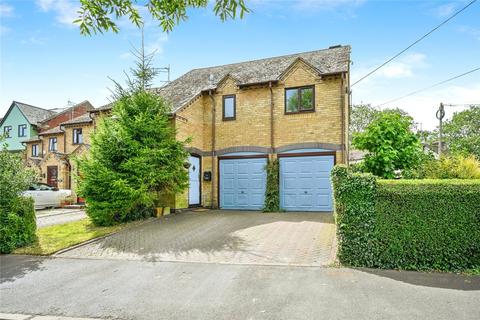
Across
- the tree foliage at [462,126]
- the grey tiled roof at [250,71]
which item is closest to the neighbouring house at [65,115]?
the grey tiled roof at [250,71]

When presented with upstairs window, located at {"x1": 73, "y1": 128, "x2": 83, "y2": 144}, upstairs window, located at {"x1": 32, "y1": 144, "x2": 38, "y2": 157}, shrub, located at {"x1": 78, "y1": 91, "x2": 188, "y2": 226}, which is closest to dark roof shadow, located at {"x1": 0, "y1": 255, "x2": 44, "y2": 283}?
shrub, located at {"x1": 78, "y1": 91, "x2": 188, "y2": 226}

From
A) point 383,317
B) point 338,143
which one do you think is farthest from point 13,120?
point 383,317

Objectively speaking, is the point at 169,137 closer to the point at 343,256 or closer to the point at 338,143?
A: the point at 338,143

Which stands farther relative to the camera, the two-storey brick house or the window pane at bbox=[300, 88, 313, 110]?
the window pane at bbox=[300, 88, 313, 110]

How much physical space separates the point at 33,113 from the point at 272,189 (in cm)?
3261

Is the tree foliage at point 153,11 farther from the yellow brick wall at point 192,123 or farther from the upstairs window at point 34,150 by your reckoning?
the upstairs window at point 34,150

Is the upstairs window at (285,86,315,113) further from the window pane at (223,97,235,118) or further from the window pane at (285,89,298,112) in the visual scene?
the window pane at (223,97,235,118)

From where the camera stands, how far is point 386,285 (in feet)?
17.9

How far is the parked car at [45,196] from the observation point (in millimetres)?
16875

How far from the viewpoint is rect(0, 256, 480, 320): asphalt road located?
180 inches

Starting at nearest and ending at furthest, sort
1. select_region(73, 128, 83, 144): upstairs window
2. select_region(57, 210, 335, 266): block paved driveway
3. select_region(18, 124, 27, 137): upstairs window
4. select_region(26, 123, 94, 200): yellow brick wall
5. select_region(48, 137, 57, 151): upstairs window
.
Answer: select_region(57, 210, 335, 266): block paved driveway → select_region(26, 123, 94, 200): yellow brick wall → select_region(73, 128, 83, 144): upstairs window → select_region(48, 137, 57, 151): upstairs window → select_region(18, 124, 27, 137): upstairs window

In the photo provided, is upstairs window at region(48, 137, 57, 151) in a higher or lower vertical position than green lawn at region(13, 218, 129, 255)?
higher

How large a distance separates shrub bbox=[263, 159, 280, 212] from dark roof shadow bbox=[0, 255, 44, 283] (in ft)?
29.3

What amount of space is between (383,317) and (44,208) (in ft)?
62.0
